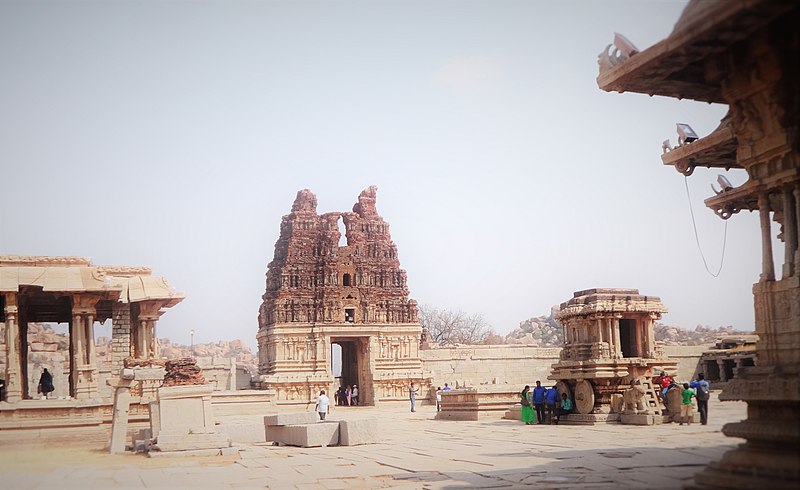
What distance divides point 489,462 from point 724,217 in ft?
16.6

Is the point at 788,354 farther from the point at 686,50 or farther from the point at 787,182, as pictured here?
the point at 686,50

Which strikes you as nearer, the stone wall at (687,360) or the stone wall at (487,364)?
the stone wall at (687,360)

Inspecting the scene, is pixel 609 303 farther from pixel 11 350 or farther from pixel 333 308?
pixel 333 308

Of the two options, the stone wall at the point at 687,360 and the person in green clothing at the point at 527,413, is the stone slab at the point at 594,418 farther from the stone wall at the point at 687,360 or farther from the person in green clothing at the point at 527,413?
the stone wall at the point at 687,360

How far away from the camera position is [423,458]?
13.2 metres

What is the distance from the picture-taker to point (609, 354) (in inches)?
866

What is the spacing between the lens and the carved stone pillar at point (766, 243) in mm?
8125

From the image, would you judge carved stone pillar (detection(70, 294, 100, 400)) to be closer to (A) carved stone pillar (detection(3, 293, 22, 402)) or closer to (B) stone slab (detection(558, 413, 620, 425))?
(A) carved stone pillar (detection(3, 293, 22, 402))

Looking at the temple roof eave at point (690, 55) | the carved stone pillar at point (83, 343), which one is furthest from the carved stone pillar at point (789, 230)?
the carved stone pillar at point (83, 343)

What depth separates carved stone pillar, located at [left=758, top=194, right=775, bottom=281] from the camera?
26.7ft

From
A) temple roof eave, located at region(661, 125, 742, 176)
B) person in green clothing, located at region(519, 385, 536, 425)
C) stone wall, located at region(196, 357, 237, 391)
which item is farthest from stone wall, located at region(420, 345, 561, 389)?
temple roof eave, located at region(661, 125, 742, 176)

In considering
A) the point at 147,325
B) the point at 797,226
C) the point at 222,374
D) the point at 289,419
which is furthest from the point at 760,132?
the point at 222,374

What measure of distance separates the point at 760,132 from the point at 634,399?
12661 millimetres

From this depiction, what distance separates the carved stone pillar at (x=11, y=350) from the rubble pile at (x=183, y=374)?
6.21 meters
